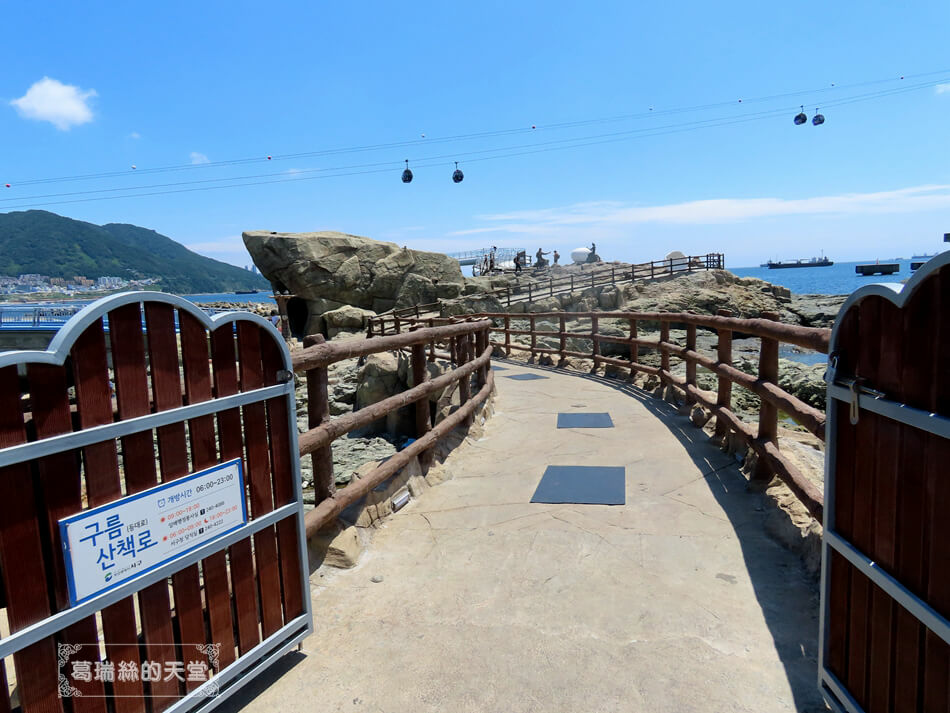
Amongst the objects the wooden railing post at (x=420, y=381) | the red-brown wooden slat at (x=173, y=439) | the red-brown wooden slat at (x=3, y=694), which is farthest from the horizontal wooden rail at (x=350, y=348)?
the red-brown wooden slat at (x=3, y=694)

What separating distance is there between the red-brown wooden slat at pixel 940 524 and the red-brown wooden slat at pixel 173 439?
7.39 ft

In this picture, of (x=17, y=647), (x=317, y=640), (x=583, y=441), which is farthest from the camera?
(x=583, y=441)

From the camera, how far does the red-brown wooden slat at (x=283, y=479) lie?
235cm

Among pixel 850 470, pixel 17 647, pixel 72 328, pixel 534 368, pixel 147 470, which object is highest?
pixel 72 328

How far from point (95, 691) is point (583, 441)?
468 cm

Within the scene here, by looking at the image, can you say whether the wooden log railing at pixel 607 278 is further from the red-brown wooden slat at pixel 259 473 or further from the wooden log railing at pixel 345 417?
the red-brown wooden slat at pixel 259 473

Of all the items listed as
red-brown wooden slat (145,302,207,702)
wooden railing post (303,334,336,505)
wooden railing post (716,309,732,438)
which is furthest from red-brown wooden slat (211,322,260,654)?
wooden railing post (716,309,732,438)

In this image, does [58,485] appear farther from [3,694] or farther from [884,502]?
[884,502]

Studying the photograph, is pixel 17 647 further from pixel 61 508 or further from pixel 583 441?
pixel 583 441

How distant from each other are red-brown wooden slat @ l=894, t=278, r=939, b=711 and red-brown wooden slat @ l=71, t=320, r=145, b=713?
7.51 feet

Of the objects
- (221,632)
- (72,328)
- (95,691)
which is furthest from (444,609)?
(72,328)

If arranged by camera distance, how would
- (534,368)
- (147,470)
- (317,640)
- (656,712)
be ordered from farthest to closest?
1. (534,368)
2. (317,640)
3. (656,712)
4. (147,470)

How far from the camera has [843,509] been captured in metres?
1.98

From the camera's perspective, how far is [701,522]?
3.78 metres
